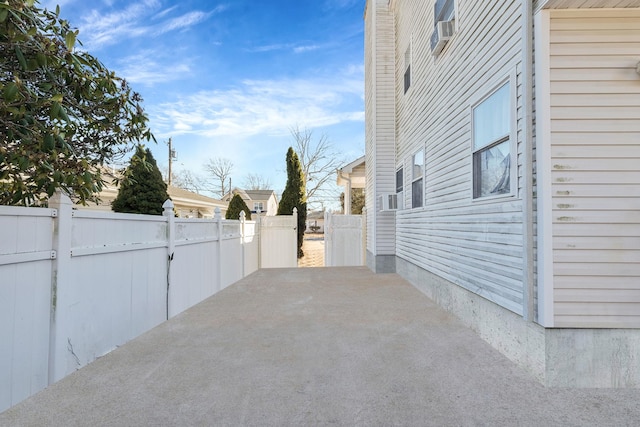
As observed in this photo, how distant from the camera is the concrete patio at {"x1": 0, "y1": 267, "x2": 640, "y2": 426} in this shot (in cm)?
197

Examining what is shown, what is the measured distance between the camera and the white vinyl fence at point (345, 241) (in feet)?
32.1

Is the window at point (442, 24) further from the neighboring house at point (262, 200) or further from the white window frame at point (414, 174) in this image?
the neighboring house at point (262, 200)

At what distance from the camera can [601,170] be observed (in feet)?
7.76

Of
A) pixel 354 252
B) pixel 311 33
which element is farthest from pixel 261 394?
pixel 311 33

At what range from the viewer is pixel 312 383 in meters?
2.39

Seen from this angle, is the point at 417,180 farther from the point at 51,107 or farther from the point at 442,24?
the point at 51,107

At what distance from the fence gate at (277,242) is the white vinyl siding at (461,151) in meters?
4.12

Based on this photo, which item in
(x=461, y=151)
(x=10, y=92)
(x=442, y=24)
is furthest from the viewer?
(x=442, y=24)

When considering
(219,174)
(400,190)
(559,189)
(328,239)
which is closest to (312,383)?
(559,189)

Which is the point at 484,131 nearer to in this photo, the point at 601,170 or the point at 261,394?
the point at 601,170

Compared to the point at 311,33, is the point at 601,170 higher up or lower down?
lower down

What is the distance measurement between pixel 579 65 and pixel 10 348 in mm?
4272

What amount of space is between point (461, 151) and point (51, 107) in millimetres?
3953

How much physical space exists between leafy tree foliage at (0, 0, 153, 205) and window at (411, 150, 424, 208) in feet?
14.2
